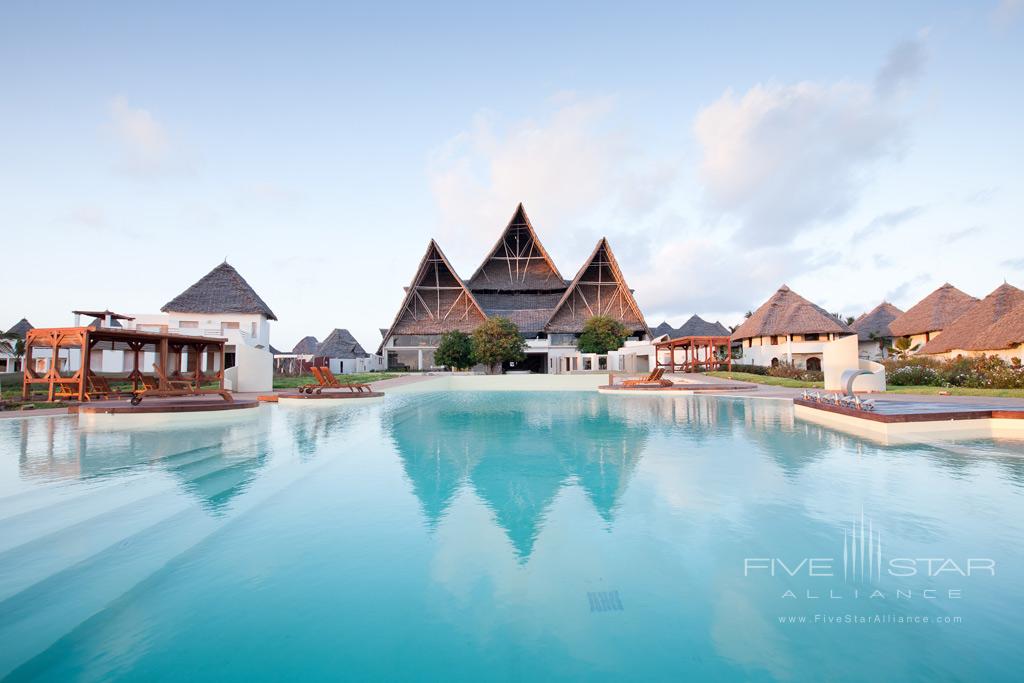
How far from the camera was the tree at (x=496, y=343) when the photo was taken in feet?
90.9

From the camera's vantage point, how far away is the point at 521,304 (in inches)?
1597

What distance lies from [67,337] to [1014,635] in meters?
17.4

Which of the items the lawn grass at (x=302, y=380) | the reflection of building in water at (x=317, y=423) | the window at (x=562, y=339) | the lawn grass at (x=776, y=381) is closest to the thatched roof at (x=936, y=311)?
the lawn grass at (x=776, y=381)

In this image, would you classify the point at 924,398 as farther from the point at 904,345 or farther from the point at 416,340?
the point at 416,340

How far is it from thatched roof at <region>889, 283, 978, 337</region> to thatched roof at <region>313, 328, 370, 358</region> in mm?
44929

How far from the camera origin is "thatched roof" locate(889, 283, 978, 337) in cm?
3186

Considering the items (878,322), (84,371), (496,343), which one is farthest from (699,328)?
(84,371)

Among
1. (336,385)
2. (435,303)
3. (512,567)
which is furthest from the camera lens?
(435,303)

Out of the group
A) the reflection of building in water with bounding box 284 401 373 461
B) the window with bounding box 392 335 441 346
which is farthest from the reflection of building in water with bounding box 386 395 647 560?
the window with bounding box 392 335 441 346

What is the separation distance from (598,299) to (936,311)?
2257cm

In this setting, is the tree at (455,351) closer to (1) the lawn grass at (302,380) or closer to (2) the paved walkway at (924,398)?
(1) the lawn grass at (302,380)

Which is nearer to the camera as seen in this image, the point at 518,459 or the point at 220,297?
the point at 518,459

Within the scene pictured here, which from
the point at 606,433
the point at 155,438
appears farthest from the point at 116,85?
the point at 606,433

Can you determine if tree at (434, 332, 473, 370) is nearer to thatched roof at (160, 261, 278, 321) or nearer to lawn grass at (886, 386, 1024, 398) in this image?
thatched roof at (160, 261, 278, 321)
